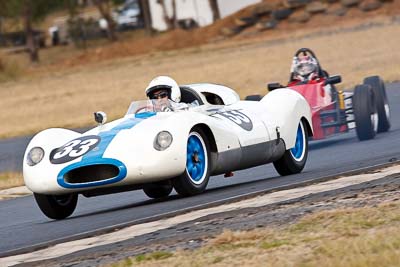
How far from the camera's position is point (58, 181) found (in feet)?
36.0

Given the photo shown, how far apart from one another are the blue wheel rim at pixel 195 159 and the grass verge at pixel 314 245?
2.53m

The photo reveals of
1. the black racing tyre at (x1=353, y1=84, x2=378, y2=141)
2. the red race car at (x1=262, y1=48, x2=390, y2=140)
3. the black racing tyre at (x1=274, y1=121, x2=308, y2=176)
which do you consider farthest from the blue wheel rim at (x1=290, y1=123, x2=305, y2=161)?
the black racing tyre at (x1=353, y1=84, x2=378, y2=141)

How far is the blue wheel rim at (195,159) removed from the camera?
447 inches

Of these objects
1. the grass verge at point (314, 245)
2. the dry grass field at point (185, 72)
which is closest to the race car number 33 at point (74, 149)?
the grass verge at point (314, 245)

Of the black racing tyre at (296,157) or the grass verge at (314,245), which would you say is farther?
the black racing tyre at (296,157)

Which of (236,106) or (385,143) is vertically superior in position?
(236,106)

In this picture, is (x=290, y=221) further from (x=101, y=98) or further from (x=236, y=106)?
(x=101, y=98)

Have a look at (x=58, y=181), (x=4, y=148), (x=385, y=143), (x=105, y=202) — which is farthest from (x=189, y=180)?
(x=4, y=148)

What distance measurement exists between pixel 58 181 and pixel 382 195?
2.91 meters

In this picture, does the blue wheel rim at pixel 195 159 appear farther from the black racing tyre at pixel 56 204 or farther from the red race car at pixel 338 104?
the red race car at pixel 338 104

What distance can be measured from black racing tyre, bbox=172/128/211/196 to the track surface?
0.11 metres

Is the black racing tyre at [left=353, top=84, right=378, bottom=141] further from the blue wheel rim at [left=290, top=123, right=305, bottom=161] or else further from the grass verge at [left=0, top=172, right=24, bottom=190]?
the grass verge at [left=0, top=172, right=24, bottom=190]

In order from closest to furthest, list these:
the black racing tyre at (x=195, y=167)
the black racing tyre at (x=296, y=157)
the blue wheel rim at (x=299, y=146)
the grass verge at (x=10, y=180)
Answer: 1. the black racing tyre at (x=195, y=167)
2. the black racing tyre at (x=296, y=157)
3. the blue wheel rim at (x=299, y=146)
4. the grass verge at (x=10, y=180)

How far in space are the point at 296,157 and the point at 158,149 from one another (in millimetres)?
2729
